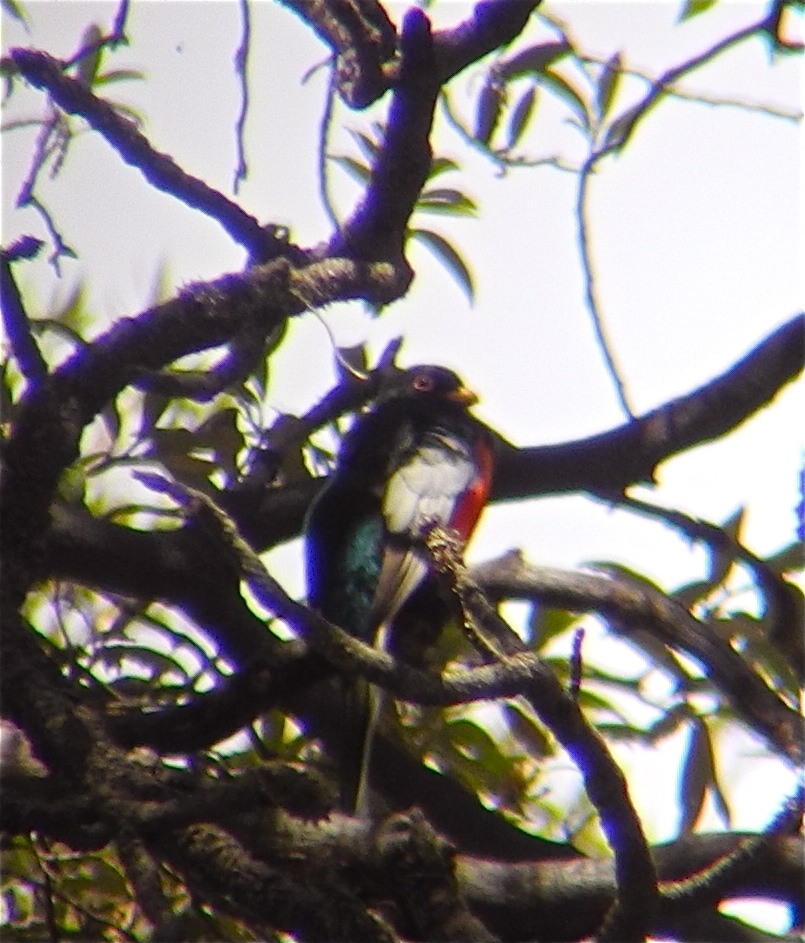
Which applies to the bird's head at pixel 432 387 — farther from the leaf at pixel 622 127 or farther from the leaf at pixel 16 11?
the leaf at pixel 16 11

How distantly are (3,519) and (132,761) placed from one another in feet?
1.66

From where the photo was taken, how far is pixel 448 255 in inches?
150

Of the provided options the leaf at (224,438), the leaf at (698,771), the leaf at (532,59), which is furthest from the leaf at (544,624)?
the leaf at (532,59)

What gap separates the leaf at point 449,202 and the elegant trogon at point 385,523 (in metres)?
0.55

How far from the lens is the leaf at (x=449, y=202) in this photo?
3676mm

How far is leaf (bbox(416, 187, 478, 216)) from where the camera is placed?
3676mm

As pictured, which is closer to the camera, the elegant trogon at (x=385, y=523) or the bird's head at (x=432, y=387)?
the elegant trogon at (x=385, y=523)

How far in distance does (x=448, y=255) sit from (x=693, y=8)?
0.95 m

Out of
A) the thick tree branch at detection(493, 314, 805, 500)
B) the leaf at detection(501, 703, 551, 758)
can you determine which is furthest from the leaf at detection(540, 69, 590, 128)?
the leaf at detection(501, 703, 551, 758)

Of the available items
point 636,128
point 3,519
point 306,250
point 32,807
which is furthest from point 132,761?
point 636,128

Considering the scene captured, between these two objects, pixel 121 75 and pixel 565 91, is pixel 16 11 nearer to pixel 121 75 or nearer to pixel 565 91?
pixel 121 75

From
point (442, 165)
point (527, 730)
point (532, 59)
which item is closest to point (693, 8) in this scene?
point (532, 59)

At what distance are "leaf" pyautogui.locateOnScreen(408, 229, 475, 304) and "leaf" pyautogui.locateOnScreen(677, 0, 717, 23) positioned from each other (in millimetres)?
890

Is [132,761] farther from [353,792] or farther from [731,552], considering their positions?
[731,552]
